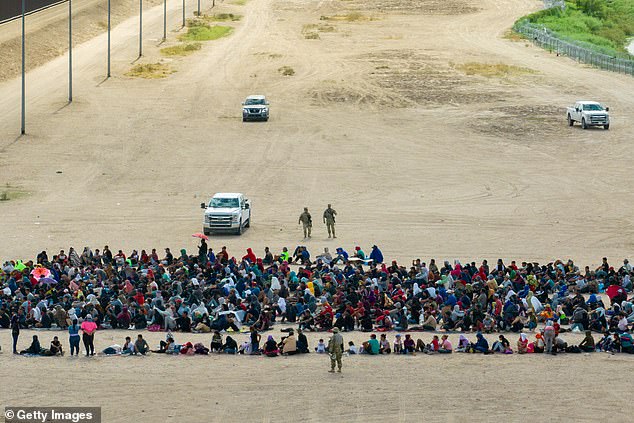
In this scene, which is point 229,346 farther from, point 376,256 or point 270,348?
point 376,256

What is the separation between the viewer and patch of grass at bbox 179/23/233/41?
10244cm

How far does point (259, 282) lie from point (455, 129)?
37741mm

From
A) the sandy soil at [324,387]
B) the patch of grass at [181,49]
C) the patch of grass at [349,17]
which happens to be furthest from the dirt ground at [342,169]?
the patch of grass at [349,17]

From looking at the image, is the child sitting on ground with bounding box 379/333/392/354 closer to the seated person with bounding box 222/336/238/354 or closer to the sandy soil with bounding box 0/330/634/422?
the sandy soil with bounding box 0/330/634/422

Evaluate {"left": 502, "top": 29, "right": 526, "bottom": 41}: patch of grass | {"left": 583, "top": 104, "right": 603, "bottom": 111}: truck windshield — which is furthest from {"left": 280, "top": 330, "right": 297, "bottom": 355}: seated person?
{"left": 502, "top": 29, "right": 526, "bottom": 41}: patch of grass

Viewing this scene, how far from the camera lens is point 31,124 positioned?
70.9 meters

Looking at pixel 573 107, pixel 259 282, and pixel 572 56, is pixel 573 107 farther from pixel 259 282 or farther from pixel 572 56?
pixel 259 282

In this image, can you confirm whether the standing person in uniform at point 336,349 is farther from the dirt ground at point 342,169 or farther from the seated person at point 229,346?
the seated person at point 229,346

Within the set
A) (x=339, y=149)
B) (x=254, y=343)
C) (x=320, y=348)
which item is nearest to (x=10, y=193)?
(x=339, y=149)

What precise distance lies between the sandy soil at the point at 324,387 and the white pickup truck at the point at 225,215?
16.2m

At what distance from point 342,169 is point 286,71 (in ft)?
91.8

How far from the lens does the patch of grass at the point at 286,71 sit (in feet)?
287

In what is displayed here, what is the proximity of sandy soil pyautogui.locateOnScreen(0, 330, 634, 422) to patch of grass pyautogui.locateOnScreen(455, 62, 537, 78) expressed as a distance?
192 feet

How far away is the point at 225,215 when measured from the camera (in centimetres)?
4669
